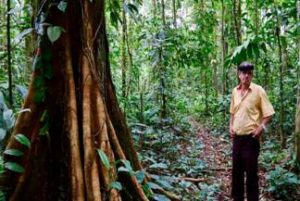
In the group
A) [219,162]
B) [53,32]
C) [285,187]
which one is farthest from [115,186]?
[219,162]

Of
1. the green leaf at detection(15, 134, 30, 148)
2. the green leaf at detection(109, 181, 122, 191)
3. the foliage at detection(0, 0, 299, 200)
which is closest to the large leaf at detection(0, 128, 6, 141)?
the foliage at detection(0, 0, 299, 200)

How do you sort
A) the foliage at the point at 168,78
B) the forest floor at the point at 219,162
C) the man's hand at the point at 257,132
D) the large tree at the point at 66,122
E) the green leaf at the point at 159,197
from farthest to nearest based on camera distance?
the forest floor at the point at 219,162, the man's hand at the point at 257,132, the green leaf at the point at 159,197, the foliage at the point at 168,78, the large tree at the point at 66,122

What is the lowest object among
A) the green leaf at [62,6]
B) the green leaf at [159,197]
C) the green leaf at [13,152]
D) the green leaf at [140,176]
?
the green leaf at [159,197]

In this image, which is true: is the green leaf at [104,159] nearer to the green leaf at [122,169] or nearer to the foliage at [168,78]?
the foliage at [168,78]

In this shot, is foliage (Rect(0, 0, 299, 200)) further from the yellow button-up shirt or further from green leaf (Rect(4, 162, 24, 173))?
the yellow button-up shirt

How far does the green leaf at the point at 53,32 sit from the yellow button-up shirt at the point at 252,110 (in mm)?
2198

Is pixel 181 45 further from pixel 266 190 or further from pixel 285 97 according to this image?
pixel 266 190

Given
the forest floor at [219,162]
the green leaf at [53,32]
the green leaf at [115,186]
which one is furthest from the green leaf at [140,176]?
the forest floor at [219,162]

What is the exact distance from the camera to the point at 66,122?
2.97 metres

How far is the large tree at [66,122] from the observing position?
2.87 metres

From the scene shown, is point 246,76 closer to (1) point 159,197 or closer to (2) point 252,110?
(2) point 252,110

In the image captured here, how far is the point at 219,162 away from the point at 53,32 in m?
4.76

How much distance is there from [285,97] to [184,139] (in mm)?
2063

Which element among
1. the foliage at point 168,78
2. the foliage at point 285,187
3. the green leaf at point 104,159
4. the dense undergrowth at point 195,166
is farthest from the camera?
the foliage at point 285,187
